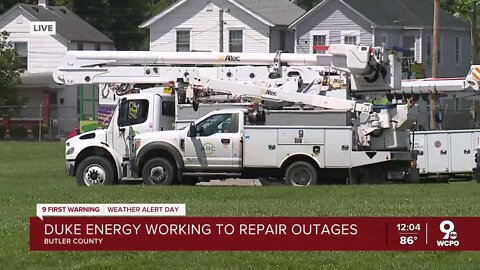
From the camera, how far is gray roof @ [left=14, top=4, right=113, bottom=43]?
6819 centimetres

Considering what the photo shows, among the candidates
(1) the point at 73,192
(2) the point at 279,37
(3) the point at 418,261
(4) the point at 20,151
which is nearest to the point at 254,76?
(1) the point at 73,192

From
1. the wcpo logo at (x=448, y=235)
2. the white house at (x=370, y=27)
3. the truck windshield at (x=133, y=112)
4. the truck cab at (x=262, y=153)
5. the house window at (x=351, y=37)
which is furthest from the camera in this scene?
the house window at (x=351, y=37)

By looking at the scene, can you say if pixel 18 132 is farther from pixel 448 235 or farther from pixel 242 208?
pixel 448 235

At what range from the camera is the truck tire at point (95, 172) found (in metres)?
26.6

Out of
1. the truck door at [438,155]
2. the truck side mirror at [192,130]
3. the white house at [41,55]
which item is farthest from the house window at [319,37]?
the truck side mirror at [192,130]

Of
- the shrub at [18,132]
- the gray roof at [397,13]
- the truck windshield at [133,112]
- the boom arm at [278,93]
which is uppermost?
→ the gray roof at [397,13]

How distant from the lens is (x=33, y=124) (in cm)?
6291

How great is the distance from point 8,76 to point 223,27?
40.2ft

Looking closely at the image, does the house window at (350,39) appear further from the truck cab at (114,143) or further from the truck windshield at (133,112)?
the truck windshield at (133,112)

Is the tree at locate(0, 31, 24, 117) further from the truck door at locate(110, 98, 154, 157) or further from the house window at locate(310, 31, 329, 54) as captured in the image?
the truck door at locate(110, 98, 154, 157)

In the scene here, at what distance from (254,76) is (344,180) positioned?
12.8ft

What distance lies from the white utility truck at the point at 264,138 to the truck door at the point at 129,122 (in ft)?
0.08

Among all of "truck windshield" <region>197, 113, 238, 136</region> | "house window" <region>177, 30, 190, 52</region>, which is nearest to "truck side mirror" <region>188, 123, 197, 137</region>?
"truck windshield" <region>197, 113, 238, 136</region>

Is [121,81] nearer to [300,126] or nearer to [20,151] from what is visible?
[300,126]
